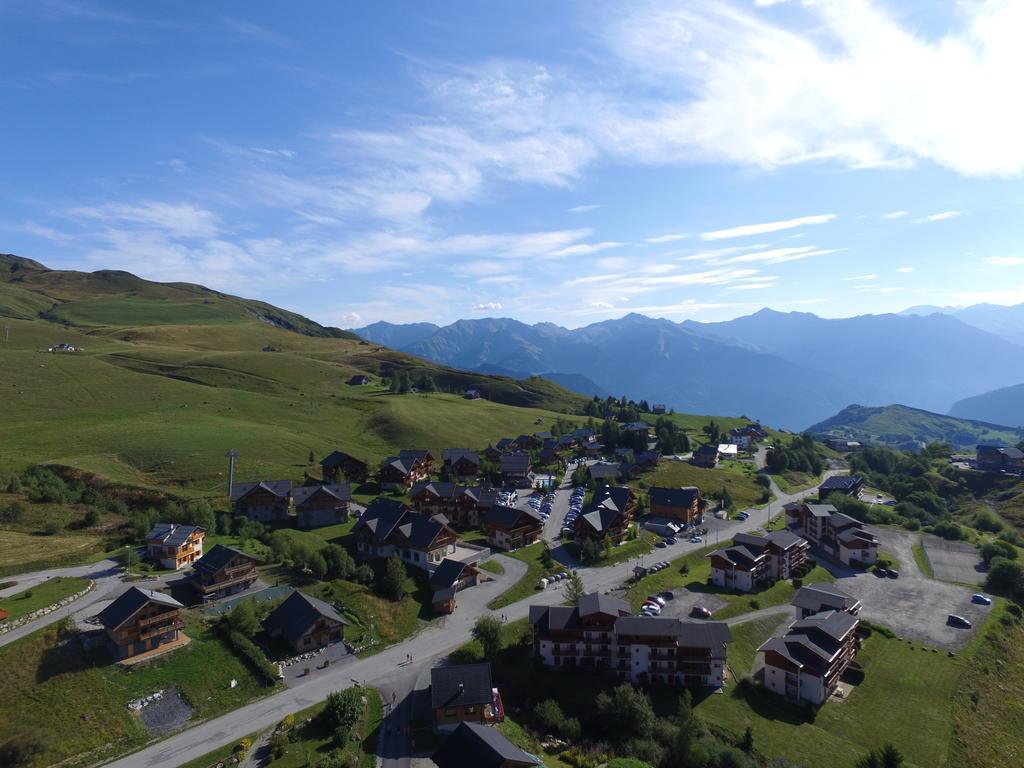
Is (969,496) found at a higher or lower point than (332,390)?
lower

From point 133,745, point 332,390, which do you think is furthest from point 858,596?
point 332,390

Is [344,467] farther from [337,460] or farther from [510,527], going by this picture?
[510,527]

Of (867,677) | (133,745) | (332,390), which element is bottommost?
(867,677)

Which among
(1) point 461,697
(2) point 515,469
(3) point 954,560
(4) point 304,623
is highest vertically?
(2) point 515,469

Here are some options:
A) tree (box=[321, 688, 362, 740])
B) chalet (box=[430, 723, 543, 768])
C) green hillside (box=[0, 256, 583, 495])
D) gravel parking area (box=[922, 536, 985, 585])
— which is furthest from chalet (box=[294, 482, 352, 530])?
gravel parking area (box=[922, 536, 985, 585])

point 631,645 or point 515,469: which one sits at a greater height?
point 515,469

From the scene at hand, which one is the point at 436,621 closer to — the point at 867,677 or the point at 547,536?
the point at 547,536

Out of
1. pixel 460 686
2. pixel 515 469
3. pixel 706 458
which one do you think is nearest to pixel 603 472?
pixel 515 469
